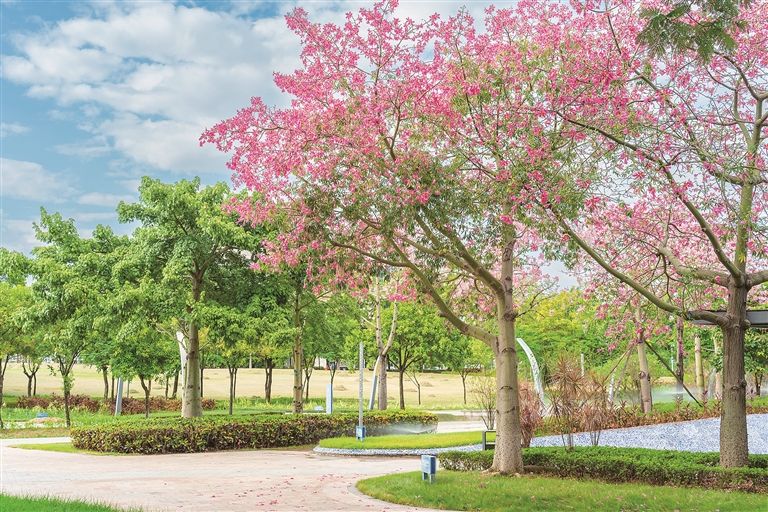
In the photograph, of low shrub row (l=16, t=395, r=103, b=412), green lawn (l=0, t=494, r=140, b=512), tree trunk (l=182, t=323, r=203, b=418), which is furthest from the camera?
low shrub row (l=16, t=395, r=103, b=412)

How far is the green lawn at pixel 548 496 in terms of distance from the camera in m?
10.7

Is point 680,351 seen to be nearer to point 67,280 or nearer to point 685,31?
point 685,31

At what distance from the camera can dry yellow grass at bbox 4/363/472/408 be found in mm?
58281

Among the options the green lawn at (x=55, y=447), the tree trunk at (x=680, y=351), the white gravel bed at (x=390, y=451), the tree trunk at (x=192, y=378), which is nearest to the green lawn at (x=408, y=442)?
the white gravel bed at (x=390, y=451)

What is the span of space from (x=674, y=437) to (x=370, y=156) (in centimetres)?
1412

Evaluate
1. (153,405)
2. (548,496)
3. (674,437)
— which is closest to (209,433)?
(548,496)

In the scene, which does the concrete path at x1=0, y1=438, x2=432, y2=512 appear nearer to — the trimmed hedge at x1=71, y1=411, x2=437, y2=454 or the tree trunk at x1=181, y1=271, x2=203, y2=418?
the trimmed hedge at x1=71, y1=411, x2=437, y2=454

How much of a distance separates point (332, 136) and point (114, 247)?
16419mm

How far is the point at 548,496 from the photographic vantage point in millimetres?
11383

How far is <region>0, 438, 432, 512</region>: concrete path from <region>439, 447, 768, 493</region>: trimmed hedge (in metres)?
3.38

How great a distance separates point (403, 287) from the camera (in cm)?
1606

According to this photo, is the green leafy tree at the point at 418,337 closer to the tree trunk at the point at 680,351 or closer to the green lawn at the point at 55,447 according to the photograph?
the tree trunk at the point at 680,351

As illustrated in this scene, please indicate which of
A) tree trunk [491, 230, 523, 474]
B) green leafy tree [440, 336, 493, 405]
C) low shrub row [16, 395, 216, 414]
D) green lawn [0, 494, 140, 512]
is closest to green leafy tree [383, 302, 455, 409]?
green leafy tree [440, 336, 493, 405]

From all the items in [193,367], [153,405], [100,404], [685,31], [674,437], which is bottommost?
[153,405]
